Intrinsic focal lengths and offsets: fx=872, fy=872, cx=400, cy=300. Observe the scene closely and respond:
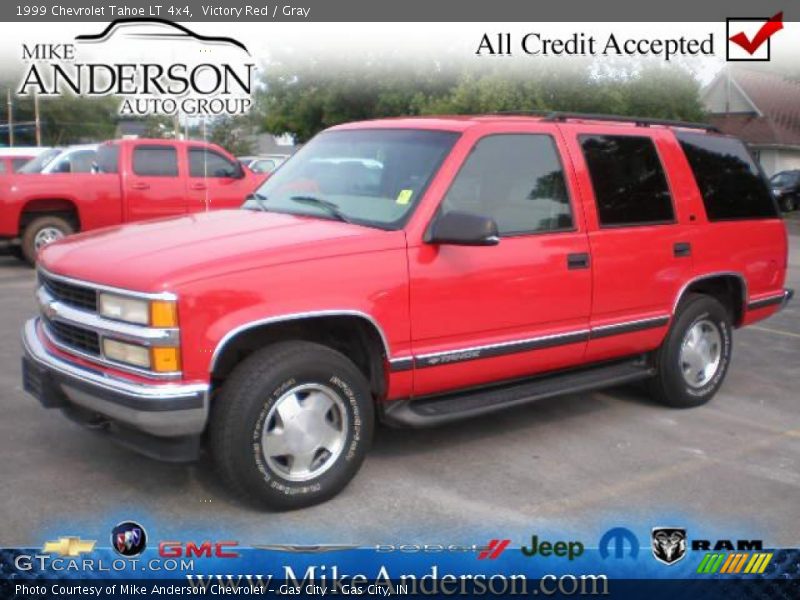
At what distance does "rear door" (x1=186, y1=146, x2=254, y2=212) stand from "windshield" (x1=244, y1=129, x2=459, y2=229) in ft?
27.3

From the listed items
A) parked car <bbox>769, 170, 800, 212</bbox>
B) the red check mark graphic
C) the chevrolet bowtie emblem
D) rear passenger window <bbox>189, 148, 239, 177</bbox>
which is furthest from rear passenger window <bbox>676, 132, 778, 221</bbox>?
parked car <bbox>769, 170, 800, 212</bbox>

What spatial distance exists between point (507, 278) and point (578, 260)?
23.0 inches

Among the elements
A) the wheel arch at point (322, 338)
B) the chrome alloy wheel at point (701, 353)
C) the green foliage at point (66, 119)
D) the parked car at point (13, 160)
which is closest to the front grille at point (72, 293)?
the wheel arch at point (322, 338)

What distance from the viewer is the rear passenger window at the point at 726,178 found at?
609 cm

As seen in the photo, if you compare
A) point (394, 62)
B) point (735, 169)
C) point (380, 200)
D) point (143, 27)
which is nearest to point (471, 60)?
point (394, 62)

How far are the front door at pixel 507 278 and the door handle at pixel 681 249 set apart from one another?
2.91ft

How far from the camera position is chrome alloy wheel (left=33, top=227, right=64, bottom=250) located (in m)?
12.6

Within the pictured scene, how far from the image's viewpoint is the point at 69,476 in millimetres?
4562

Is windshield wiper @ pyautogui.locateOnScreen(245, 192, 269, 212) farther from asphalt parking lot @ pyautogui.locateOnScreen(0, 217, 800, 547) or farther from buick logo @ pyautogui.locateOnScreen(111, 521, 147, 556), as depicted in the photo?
buick logo @ pyautogui.locateOnScreen(111, 521, 147, 556)

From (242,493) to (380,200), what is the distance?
1.71 meters

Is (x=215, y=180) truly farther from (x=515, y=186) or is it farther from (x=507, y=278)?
(x=507, y=278)

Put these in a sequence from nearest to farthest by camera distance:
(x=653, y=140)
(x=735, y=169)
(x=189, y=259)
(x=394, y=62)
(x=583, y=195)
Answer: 1. (x=189, y=259)
2. (x=583, y=195)
3. (x=653, y=140)
4. (x=735, y=169)
5. (x=394, y=62)

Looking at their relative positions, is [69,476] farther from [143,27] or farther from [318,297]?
[143,27]

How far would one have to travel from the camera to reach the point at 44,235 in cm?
1272
